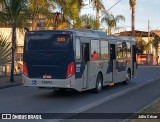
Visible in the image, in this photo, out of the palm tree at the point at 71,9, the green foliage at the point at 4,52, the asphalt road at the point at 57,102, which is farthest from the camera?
the palm tree at the point at 71,9

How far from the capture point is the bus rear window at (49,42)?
1756cm

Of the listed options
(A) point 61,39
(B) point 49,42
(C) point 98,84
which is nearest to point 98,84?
(C) point 98,84

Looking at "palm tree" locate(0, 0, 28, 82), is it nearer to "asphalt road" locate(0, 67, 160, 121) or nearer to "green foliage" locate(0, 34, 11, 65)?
"green foliage" locate(0, 34, 11, 65)

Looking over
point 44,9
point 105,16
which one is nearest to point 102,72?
point 44,9

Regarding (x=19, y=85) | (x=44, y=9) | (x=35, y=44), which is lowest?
(x=19, y=85)

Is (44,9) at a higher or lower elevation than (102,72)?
higher

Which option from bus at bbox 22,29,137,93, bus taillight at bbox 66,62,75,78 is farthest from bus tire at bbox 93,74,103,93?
bus taillight at bbox 66,62,75,78

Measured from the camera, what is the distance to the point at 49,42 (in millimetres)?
17688

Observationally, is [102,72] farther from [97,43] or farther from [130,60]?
[130,60]

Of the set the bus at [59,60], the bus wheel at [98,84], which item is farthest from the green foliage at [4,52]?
the bus at [59,60]

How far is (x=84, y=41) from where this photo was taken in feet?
61.0

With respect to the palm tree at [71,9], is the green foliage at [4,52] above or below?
below

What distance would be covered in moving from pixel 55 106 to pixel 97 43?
19.5 ft

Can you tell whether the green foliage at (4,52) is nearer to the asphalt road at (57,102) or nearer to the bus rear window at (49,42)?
the asphalt road at (57,102)
